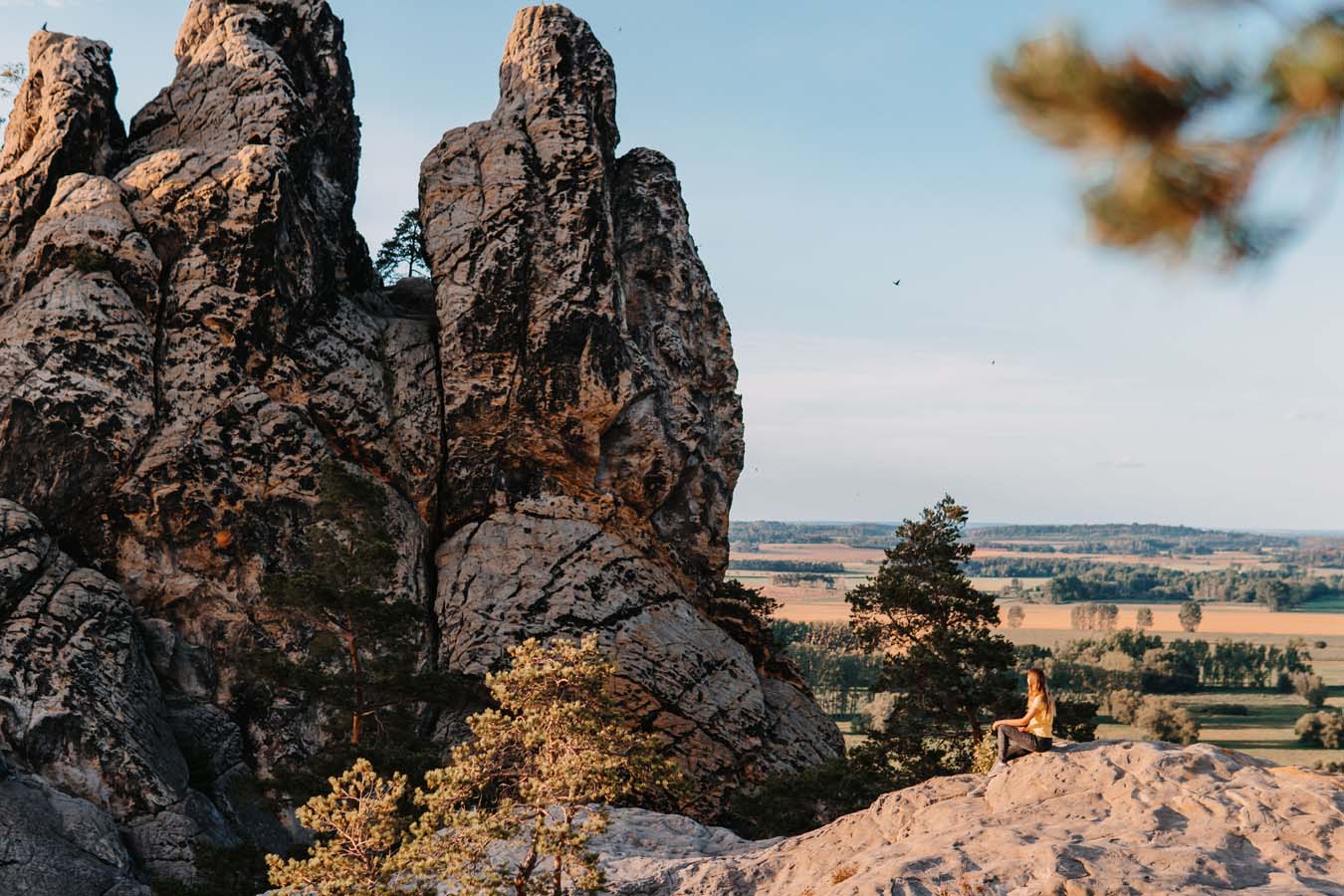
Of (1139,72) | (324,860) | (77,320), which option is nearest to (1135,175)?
(1139,72)

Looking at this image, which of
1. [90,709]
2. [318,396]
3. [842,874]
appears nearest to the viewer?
[842,874]

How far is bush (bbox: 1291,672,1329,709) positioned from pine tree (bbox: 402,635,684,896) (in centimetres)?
14391

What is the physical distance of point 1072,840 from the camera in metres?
13.2

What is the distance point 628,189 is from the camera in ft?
132

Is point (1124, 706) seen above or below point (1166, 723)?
below

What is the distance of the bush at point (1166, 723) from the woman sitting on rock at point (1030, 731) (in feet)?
295

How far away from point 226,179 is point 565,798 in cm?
2732

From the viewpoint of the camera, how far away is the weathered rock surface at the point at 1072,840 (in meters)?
12.4

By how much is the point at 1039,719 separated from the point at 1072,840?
2768 mm

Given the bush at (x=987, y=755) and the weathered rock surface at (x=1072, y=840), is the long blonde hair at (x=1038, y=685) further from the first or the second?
the bush at (x=987, y=755)

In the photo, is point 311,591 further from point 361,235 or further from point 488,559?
point 361,235

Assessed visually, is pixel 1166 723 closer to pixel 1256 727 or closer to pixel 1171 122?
pixel 1256 727

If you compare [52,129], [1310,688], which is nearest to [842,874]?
[52,129]

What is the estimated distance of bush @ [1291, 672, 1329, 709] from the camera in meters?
133
